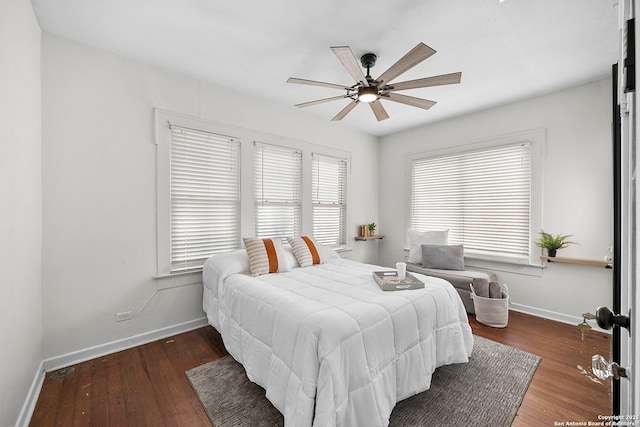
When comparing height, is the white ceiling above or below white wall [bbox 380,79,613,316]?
above

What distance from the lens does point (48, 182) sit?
7.53 ft

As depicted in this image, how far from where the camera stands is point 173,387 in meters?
2.08

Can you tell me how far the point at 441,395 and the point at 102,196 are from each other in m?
3.34

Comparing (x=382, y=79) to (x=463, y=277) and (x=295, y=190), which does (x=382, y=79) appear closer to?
(x=295, y=190)

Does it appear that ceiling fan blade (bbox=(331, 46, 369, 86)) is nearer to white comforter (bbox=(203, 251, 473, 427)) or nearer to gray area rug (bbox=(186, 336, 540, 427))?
white comforter (bbox=(203, 251, 473, 427))

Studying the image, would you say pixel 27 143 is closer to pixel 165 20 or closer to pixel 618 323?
pixel 165 20

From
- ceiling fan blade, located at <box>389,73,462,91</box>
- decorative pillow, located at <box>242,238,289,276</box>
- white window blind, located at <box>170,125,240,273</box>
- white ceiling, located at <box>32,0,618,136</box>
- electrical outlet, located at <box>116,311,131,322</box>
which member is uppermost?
white ceiling, located at <box>32,0,618,136</box>

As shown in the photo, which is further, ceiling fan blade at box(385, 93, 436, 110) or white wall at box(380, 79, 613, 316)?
white wall at box(380, 79, 613, 316)

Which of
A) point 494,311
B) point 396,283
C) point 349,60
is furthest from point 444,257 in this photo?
point 349,60

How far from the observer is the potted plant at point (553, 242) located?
3.27m

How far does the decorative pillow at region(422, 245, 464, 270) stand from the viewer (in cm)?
392

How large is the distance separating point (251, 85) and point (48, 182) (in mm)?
2182

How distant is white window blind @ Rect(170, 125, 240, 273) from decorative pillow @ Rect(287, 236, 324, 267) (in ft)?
2.59

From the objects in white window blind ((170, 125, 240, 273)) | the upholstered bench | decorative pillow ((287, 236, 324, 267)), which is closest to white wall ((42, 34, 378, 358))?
white window blind ((170, 125, 240, 273))
